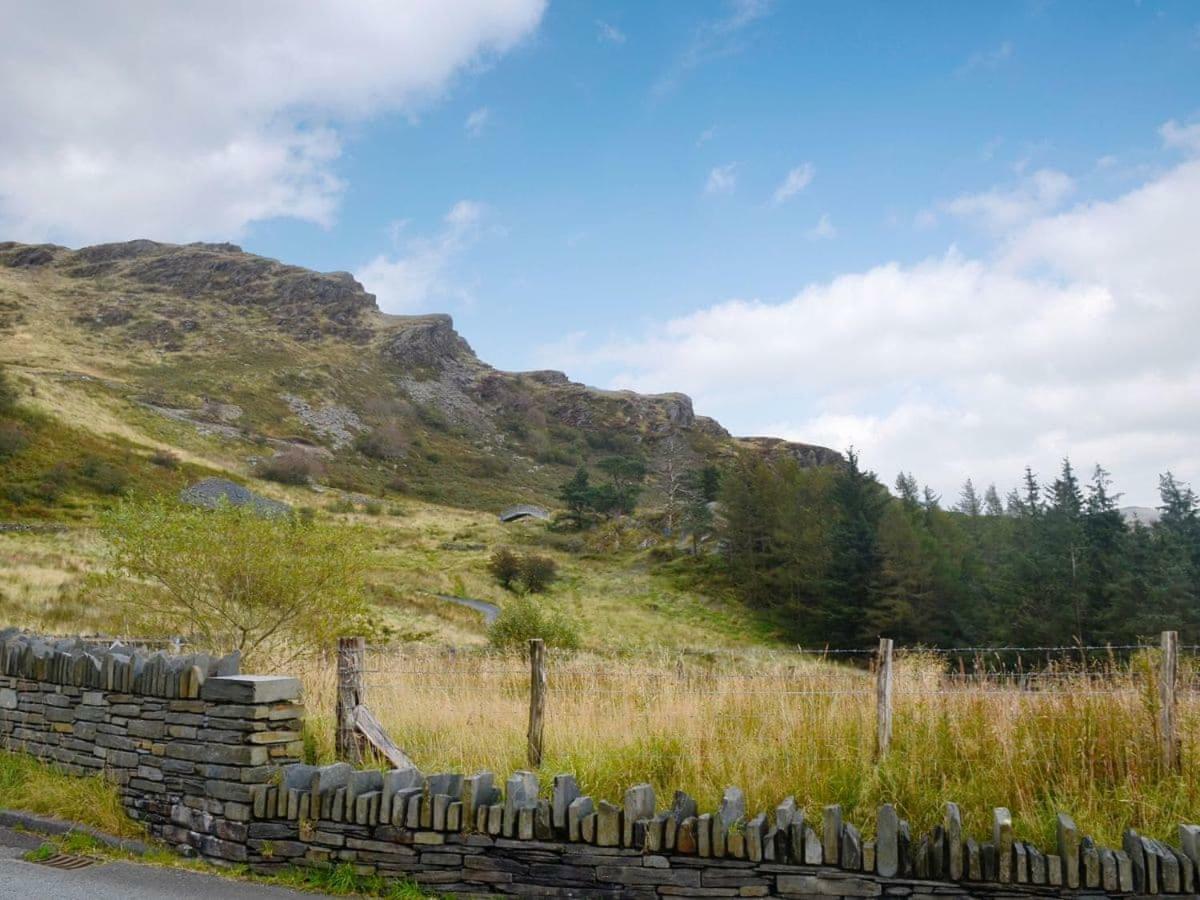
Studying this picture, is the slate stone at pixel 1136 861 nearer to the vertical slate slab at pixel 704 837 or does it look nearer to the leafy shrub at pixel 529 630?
the vertical slate slab at pixel 704 837

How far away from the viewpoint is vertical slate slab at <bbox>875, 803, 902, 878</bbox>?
460 centimetres

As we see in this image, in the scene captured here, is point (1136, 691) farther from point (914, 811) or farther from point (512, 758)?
point (512, 758)

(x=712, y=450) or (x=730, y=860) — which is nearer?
(x=730, y=860)

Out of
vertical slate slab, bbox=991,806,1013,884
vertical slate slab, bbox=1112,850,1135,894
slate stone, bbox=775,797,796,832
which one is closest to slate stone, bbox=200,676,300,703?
slate stone, bbox=775,797,796,832

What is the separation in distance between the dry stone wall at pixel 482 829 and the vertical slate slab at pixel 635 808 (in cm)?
1

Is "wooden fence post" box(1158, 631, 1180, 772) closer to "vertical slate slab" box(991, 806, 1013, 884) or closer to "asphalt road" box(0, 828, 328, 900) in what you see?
"vertical slate slab" box(991, 806, 1013, 884)

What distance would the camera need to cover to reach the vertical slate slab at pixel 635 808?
16.2 feet

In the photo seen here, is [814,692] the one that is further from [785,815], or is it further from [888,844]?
[888,844]

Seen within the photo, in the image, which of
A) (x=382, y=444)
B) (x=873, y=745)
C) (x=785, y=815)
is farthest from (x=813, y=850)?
(x=382, y=444)

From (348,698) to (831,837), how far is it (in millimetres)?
4077

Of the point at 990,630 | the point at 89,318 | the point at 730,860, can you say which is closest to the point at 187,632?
the point at 730,860

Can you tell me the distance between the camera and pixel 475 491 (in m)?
100

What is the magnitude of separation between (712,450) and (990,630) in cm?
9833

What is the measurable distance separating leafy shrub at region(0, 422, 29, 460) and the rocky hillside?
6.84m
